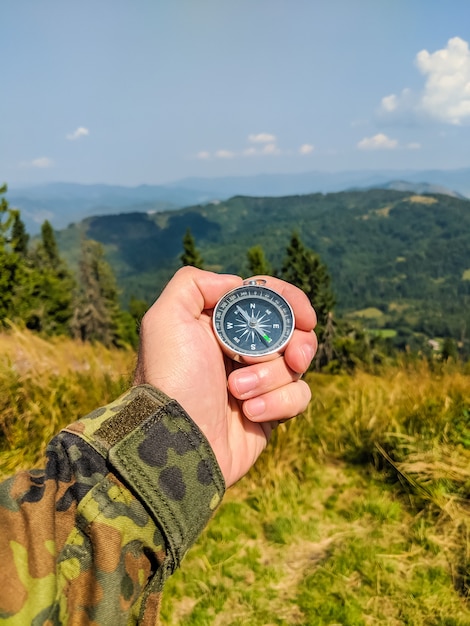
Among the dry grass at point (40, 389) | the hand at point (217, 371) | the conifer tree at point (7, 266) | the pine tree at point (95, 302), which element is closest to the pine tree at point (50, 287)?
the pine tree at point (95, 302)

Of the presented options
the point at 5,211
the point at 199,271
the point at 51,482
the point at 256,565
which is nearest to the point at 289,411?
the point at 199,271

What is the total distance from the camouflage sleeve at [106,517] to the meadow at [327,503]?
1772 millimetres

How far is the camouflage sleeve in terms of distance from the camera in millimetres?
1530

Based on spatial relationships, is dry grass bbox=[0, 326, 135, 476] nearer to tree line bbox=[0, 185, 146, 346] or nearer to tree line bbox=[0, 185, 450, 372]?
tree line bbox=[0, 185, 450, 372]

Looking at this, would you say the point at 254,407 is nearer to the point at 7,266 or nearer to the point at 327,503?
the point at 327,503

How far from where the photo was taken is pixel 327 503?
4.79m

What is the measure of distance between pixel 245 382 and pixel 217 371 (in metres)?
0.21

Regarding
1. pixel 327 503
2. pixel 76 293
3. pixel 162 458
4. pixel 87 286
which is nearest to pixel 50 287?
pixel 87 286

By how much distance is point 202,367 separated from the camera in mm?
2535

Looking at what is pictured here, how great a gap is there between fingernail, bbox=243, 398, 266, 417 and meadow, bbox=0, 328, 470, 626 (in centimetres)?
133

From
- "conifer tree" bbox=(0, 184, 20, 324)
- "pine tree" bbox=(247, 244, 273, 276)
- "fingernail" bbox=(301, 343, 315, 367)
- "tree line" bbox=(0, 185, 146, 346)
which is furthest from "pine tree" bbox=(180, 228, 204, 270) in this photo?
"fingernail" bbox=(301, 343, 315, 367)

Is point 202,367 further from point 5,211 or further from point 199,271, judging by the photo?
point 5,211

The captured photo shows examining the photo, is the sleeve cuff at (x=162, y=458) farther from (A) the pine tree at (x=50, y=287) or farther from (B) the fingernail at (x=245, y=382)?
(A) the pine tree at (x=50, y=287)

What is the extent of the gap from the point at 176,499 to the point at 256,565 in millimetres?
2812
